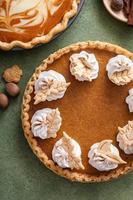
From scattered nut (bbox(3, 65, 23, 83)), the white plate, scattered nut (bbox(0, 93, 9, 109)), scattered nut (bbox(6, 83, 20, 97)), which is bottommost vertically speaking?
scattered nut (bbox(0, 93, 9, 109))

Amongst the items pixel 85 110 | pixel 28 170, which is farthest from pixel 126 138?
pixel 28 170

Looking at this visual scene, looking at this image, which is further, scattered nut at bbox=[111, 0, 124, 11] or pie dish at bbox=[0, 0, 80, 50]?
scattered nut at bbox=[111, 0, 124, 11]

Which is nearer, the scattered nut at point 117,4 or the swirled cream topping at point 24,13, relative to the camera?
the swirled cream topping at point 24,13

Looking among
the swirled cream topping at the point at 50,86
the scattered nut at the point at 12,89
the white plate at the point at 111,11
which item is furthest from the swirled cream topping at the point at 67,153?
the white plate at the point at 111,11

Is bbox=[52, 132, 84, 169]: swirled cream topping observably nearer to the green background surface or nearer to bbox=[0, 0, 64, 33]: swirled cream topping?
the green background surface

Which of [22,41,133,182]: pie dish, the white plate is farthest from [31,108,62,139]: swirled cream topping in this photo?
the white plate

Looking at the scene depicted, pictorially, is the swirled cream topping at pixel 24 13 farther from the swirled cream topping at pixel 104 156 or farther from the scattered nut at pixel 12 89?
the swirled cream topping at pixel 104 156

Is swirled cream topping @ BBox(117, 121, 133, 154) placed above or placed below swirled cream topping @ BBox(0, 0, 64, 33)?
below
